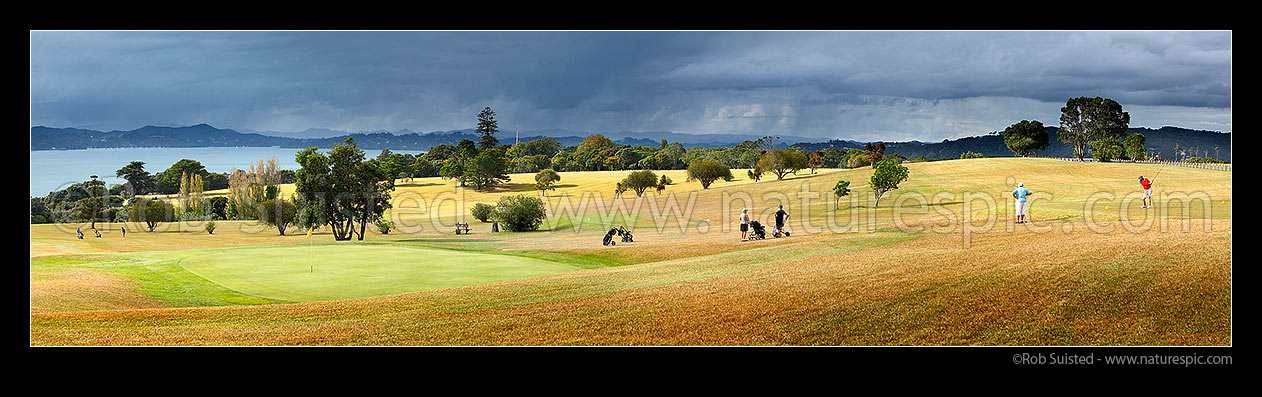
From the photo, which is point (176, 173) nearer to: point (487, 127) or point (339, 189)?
point (339, 189)

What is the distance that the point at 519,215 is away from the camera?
36.1 m

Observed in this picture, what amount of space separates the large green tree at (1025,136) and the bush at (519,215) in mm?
48477

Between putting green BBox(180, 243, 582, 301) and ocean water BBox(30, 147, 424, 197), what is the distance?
341cm

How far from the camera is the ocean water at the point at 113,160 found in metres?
16.3

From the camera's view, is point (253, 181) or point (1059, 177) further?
point (1059, 177)

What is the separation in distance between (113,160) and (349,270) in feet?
34.4

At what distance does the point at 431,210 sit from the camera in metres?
51.2

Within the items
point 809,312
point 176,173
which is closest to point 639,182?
point 176,173

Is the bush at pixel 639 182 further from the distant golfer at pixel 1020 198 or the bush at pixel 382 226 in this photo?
the distant golfer at pixel 1020 198

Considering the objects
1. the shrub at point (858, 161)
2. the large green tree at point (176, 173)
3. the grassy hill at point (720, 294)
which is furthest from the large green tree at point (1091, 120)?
the large green tree at point (176, 173)
